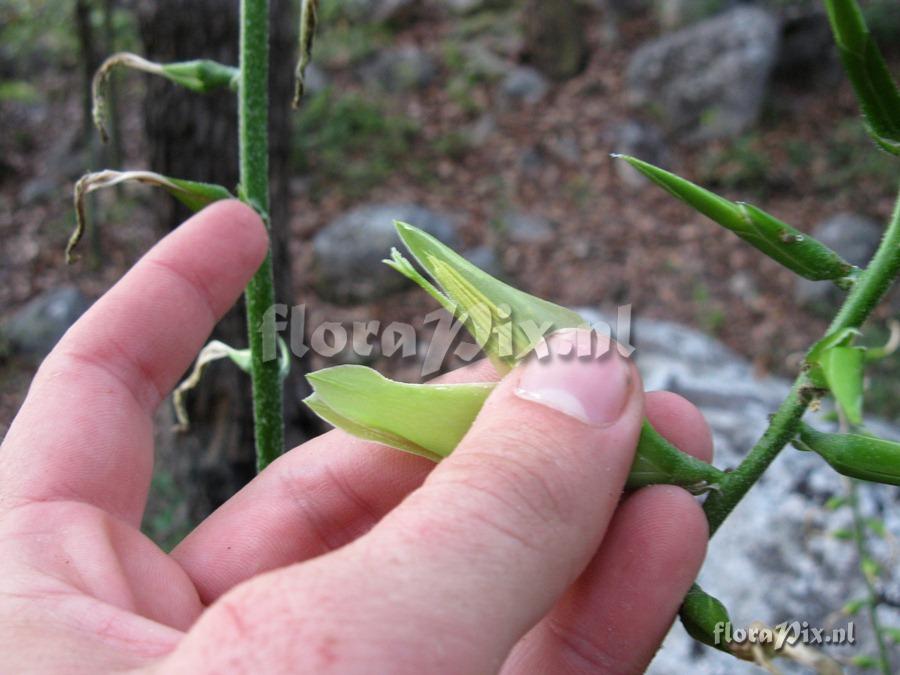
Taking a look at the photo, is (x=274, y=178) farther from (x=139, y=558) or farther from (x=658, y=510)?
(x=658, y=510)

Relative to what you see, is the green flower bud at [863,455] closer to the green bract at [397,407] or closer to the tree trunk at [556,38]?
the green bract at [397,407]

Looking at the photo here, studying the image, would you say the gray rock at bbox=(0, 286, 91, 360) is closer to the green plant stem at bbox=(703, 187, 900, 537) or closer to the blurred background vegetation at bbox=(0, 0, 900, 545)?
the blurred background vegetation at bbox=(0, 0, 900, 545)

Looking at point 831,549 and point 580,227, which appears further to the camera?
point 580,227

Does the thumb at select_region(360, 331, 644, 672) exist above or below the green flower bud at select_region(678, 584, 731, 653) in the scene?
above

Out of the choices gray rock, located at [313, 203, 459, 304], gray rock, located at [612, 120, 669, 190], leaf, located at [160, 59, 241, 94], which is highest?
leaf, located at [160, 59, 241, 94]

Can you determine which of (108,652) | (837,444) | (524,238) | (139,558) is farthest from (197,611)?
Answer: (524,238)

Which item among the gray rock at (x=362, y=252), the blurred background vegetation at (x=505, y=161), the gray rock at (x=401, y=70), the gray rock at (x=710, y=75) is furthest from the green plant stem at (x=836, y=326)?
the gray rock at (x=401, y=70)

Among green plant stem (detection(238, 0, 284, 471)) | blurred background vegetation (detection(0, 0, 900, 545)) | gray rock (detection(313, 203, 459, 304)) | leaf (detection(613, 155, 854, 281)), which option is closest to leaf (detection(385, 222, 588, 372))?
leaf (detection(613, 155, 854, 281))
